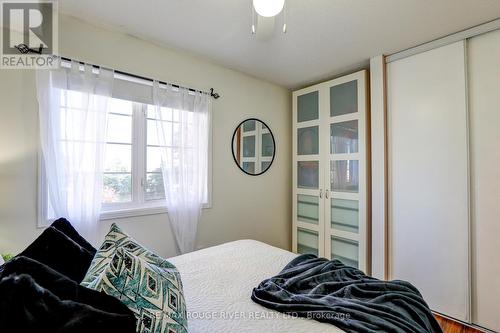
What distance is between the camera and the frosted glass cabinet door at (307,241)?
3205mm

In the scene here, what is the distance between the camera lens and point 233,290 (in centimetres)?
135

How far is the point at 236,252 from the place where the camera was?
192 cm

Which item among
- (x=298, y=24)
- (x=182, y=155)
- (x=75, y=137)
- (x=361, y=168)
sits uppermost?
(x=298, y=24)

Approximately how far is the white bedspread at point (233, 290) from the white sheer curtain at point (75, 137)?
840 millimetres

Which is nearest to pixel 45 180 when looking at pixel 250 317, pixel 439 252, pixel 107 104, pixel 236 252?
pixel 107 104

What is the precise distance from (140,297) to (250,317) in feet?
1.72

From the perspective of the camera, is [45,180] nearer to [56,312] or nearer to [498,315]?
[56,312]

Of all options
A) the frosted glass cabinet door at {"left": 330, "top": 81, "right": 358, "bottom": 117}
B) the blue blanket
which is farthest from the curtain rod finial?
the blue blanket

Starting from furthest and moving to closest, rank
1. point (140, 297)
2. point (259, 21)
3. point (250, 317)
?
point (259, 21) → point (250, 317) → point (140, 297)

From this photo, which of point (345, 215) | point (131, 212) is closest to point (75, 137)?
point (131, 212)

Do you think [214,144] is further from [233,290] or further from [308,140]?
[233,290]

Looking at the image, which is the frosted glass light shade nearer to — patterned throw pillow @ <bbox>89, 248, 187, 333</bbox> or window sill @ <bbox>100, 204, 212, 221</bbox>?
patterned throw pillow @ <bbox>89, 248, 187, 333</bbox>

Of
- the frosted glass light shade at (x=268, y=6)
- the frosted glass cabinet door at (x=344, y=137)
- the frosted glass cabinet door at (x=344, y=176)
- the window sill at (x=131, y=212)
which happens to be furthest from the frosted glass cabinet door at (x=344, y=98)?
the window sill at (x=131, y=212)

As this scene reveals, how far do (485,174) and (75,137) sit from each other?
10.5 feet
